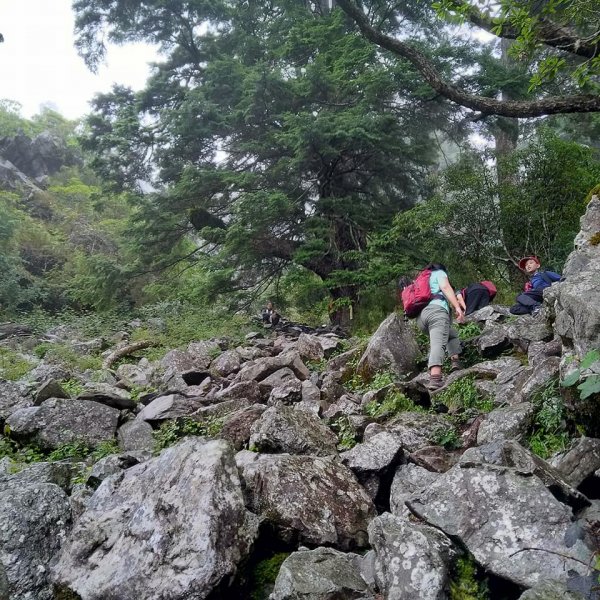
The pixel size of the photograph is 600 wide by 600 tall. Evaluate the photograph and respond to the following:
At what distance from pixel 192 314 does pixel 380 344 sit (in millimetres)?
8058

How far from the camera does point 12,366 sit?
359 inches

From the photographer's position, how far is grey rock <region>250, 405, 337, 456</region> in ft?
12.5

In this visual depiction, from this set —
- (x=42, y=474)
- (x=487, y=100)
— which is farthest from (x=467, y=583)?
(x=487, y=100)

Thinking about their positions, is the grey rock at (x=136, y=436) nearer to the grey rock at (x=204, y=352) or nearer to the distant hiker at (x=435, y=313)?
the distant hiker at (x=435, y=313)

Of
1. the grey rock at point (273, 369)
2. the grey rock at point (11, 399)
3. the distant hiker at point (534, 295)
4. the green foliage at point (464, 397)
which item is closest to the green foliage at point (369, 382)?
the grey rock at point (273, 369)

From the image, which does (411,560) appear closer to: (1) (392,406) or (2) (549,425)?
(2) (549,425)

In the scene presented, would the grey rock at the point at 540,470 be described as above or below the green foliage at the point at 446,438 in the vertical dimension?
below

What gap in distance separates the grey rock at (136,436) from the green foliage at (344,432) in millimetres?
1838

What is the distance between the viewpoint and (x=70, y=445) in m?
4.79

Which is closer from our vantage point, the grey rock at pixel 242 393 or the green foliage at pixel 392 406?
the green foliage at pixel 392 406

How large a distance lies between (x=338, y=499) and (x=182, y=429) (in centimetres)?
245

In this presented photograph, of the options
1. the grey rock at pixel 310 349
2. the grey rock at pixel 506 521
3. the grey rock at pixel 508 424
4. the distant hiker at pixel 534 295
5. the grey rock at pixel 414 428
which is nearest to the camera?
the grey rock at pixel 506 521

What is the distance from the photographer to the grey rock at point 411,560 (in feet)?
7.07

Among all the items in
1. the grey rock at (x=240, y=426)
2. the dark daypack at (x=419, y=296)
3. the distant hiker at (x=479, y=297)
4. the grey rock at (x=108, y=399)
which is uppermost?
the distant hiker at (x=479, y=297)
